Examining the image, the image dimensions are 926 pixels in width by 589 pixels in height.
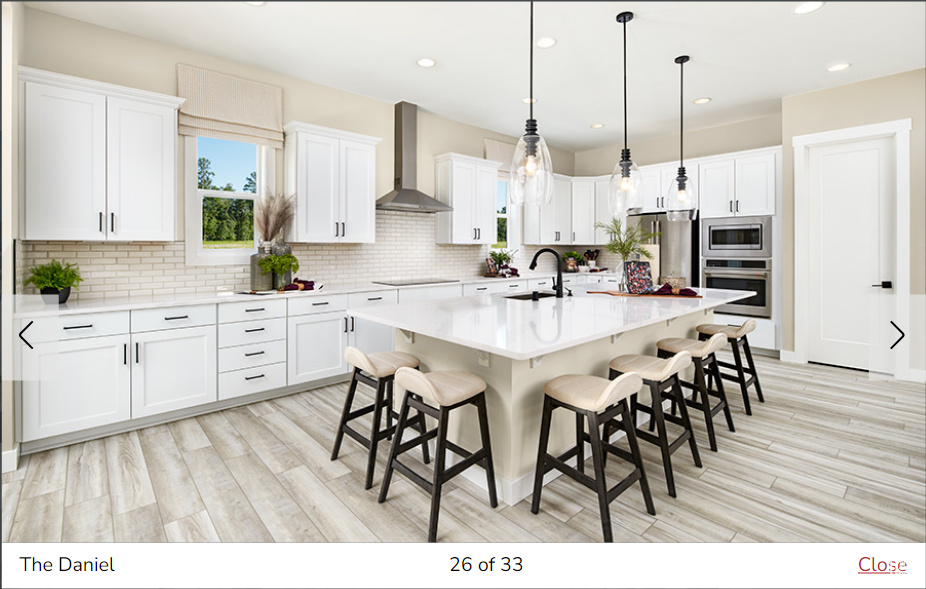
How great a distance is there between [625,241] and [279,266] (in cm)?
339

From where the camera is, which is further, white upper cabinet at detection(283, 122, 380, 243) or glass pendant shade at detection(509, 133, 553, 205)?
white upper cabinet at detection(283, 122, 380, 243)

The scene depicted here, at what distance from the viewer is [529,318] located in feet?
7.58

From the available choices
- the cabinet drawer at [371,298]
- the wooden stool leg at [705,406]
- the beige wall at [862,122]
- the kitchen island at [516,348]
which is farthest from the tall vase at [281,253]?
the beige wall at [862,122]

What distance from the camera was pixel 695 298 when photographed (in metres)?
3.10

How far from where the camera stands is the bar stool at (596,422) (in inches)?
71.9

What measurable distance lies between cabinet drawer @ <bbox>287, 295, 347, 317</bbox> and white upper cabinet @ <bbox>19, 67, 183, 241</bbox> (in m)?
0.96

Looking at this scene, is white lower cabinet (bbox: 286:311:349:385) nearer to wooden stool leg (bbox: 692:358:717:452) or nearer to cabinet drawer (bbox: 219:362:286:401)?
cabinet drawer (bbox: 219:362:286:401)

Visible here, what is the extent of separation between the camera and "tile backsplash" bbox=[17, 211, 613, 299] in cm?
308

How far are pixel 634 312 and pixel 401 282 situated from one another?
2.86m

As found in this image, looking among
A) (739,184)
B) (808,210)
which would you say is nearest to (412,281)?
(739,184)

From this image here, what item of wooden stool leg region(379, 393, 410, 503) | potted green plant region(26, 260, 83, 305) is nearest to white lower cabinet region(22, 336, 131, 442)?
potted green plant region(26, 260, 83, 305)

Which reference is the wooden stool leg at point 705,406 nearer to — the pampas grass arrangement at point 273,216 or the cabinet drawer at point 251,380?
the cabinet drawer at point 251,380

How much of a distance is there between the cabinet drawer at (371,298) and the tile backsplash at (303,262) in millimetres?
513

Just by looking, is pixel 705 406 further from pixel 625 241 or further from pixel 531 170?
pixel 625 241
